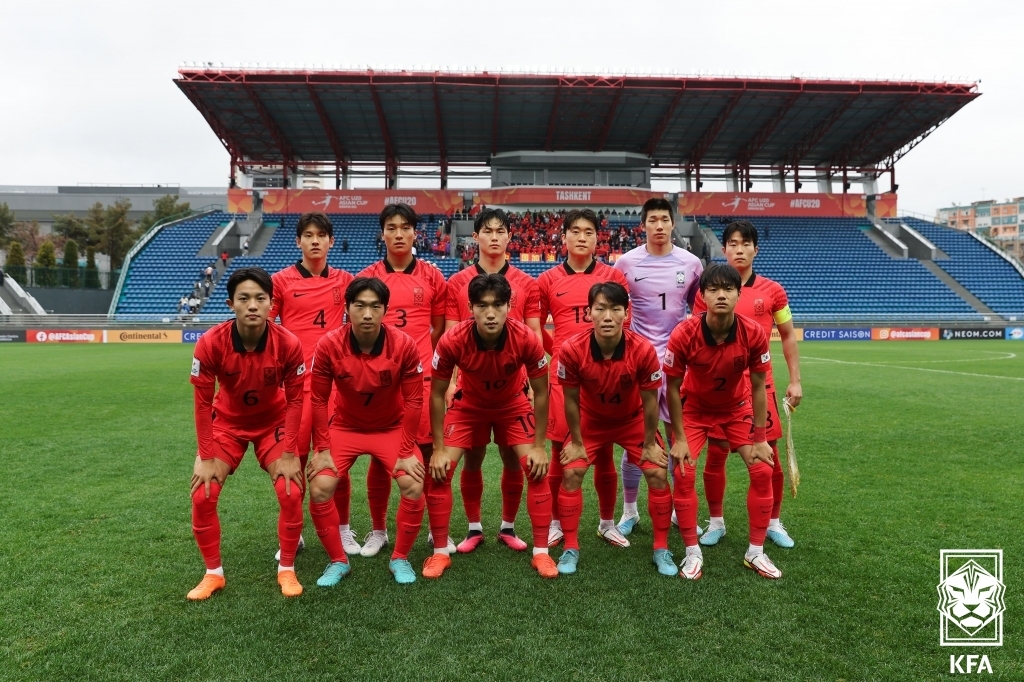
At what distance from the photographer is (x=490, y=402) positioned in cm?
422

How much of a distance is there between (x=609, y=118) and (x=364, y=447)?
3106 cm

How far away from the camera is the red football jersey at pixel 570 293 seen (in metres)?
4.65

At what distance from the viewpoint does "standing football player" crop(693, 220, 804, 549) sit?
4.41 m

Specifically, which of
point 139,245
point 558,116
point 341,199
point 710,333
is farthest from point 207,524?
point 139,245

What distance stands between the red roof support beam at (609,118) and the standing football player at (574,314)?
1086 inches

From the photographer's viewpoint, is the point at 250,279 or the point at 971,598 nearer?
the point at 971,598

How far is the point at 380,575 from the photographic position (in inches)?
155

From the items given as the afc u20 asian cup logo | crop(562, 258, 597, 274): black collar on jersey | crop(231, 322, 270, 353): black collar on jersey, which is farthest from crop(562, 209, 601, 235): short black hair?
the afc u20 asian cup logo

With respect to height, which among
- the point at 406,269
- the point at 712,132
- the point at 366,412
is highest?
the point at 712,132

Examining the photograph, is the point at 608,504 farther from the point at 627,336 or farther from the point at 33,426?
the point at 33,426

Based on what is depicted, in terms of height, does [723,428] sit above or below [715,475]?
above

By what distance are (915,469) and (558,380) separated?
14.4 feet

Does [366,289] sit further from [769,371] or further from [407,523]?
[769,371]

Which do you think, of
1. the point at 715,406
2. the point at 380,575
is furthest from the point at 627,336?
the point at 380,575
